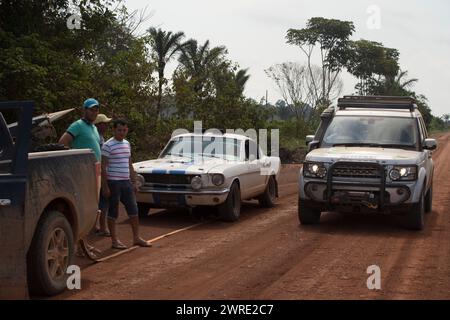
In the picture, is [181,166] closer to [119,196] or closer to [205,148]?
[205,148]

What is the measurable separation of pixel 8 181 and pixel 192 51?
34011mm

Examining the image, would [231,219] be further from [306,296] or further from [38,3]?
[38,3]

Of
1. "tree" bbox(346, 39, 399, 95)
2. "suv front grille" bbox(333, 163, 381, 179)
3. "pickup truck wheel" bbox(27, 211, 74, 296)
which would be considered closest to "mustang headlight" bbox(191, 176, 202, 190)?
"suv front grille" bbox(333, 163, 381, 179)

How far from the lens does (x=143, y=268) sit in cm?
665

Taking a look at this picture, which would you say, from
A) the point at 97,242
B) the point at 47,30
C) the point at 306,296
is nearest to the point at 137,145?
the point at 47,30

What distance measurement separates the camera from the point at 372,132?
10.2 metres

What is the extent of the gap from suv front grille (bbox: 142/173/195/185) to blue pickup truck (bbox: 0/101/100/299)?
127 inches

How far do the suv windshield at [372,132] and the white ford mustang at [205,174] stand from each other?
1.56 metres

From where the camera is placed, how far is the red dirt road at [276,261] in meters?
5.79

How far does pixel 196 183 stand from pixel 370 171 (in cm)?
268

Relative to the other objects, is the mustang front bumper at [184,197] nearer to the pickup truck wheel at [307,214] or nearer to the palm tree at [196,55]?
the pickup truck wheel at [307,214]

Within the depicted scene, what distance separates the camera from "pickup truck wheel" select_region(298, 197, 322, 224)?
31.6ft

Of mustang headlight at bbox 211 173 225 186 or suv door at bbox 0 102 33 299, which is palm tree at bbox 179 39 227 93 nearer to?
mustang headlight at bbox 211 173 225 186

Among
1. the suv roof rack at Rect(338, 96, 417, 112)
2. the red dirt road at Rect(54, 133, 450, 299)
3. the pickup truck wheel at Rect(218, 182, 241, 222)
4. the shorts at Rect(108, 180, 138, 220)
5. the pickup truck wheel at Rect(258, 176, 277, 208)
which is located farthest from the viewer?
the pickup truck wheel at Rect(258, 176, 277, 208)
